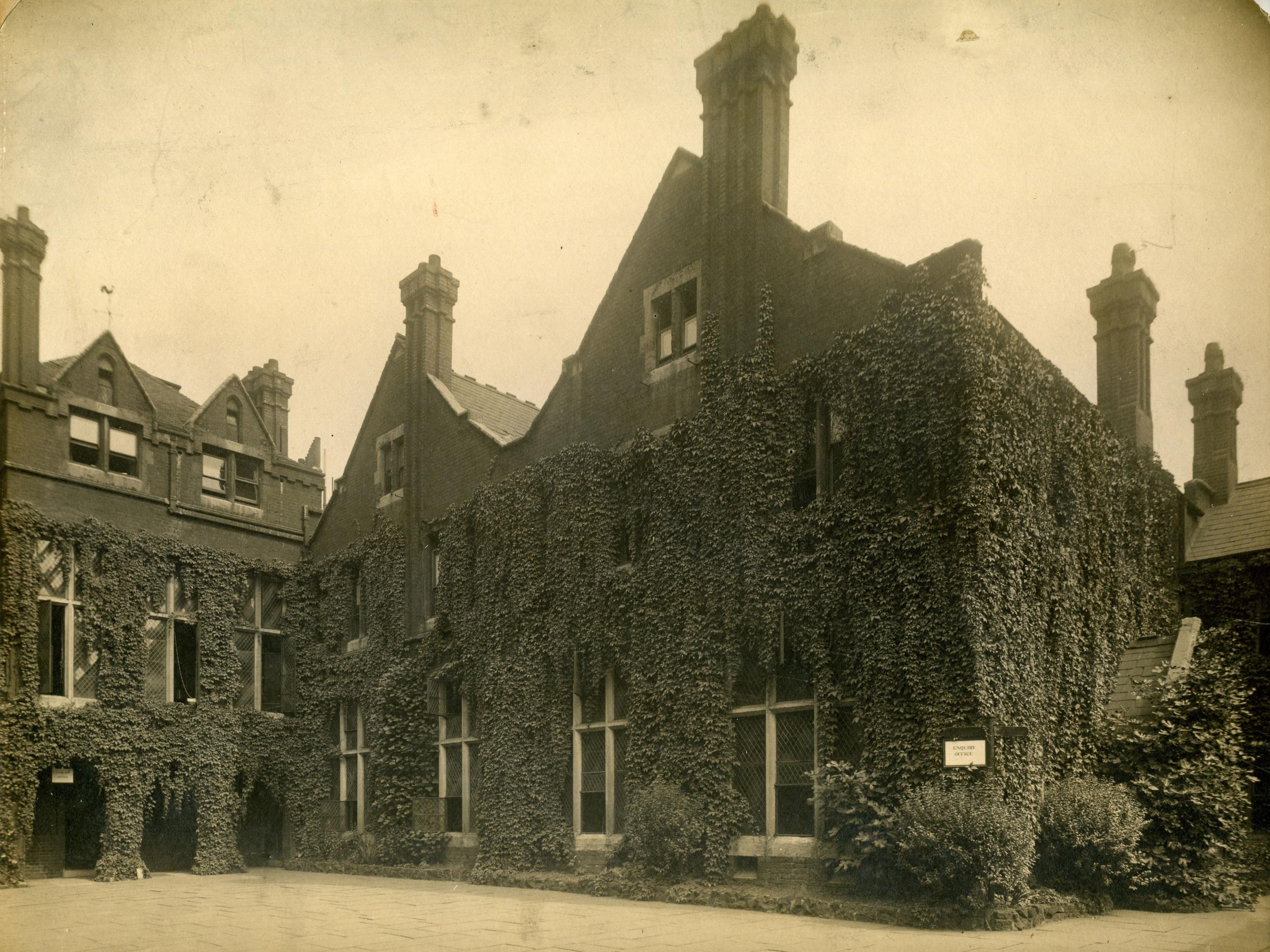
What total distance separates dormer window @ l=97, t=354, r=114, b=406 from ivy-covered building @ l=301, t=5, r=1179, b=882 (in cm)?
776

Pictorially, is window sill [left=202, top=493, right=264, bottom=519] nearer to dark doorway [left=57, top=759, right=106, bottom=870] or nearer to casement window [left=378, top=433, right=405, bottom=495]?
casement window [left=378, top=433, right=405, bottom=495]

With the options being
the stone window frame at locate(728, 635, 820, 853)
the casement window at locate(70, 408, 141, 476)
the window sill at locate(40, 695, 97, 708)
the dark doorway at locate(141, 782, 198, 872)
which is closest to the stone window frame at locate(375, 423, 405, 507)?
the casement window at locate(70, 408, 141, 476)

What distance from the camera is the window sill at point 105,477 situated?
22.8 metres

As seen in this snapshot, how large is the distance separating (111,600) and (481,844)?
978cm

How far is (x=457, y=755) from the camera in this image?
21484 millimetres

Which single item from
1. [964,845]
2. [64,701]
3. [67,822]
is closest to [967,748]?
[964,845]

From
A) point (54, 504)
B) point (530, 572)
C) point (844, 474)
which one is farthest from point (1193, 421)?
point (54, 504)

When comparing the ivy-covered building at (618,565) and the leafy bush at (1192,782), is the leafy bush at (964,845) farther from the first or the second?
the leafy bush at (1192,782)

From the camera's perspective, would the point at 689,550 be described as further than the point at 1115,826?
Yes

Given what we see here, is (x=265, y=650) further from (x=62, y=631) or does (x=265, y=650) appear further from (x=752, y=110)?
(x=752, y=110)

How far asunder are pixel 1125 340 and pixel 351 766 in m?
18.8

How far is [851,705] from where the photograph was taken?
14164 millimetres

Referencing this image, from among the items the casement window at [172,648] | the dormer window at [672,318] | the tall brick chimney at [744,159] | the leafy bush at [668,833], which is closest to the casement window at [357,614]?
the casement window at [172,648]

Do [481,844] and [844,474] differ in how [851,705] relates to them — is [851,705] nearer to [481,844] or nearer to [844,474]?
[844,474]
